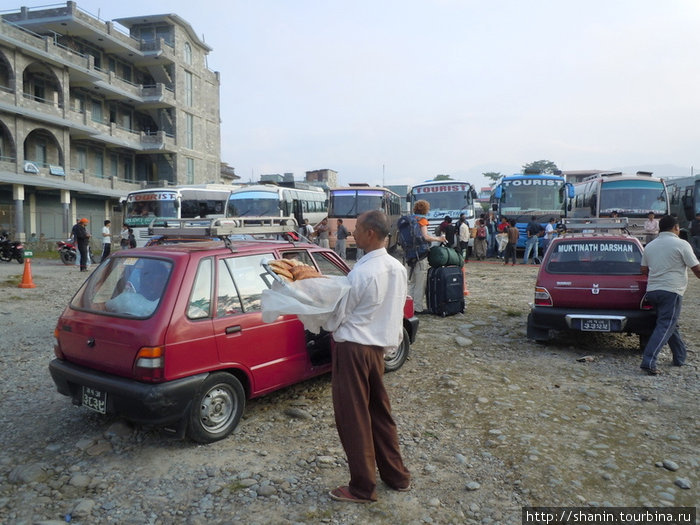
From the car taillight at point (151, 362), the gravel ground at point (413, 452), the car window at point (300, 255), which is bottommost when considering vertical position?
the gravel ground at point (413, 452)

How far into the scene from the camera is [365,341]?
9.87ft

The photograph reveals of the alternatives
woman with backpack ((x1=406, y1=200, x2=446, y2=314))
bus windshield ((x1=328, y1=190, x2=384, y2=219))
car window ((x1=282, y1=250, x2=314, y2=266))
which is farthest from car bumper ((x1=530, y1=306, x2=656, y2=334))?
bus windshield ((x1=328, y1=190, x2=384, y2=219))

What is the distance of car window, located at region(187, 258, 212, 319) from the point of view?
390cm

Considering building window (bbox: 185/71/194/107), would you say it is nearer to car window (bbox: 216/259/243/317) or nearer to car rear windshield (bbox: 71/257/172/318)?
car rear windshield (bbox: 71/257/172/318)

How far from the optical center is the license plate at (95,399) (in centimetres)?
380

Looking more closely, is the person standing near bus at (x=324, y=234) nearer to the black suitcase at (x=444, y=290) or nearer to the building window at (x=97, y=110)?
the black suitcase at (x=444, y=290)

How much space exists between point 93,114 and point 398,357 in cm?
3351

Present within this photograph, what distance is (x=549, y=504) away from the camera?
3.25 m

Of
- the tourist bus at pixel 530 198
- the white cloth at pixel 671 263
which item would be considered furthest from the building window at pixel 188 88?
the white cloth at pixel 671 263

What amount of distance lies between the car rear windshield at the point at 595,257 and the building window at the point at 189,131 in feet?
118

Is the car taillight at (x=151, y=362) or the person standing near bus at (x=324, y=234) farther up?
the person standing near bus at (x=324, y=234)

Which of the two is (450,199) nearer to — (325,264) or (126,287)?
(325,264)

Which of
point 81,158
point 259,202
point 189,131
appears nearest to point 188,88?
point 189,131

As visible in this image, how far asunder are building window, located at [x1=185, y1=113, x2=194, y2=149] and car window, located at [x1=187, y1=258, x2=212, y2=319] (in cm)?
3711
